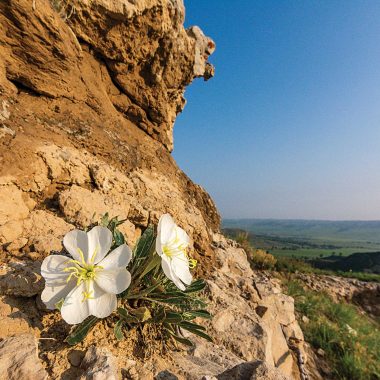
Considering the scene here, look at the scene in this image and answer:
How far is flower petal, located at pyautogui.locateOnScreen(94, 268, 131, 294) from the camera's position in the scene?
4.55ft

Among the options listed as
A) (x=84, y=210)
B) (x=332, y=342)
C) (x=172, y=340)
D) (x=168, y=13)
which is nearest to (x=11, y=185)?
(x=84, y=210)

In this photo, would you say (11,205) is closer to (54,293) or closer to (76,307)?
(54,293)

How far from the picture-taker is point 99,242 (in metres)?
1.51

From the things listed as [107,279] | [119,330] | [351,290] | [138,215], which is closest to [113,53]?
[138,215]

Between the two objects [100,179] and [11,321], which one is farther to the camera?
[100,179]

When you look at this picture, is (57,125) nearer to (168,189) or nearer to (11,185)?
(11,185)

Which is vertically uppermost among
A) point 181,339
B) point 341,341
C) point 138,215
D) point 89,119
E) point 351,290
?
point 89,119

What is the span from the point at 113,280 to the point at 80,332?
346 mm

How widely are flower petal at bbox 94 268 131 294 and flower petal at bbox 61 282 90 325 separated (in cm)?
9

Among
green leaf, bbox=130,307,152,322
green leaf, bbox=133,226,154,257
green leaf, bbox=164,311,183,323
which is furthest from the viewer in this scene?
green leaf, bbox=133,226,154,257

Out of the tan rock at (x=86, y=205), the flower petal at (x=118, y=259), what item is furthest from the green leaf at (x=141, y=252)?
the tan rock at (x=86, y=205)

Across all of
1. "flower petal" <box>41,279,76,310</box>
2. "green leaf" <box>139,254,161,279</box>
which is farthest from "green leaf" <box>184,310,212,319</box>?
"flower petal" <box>41,279,76,310</box>

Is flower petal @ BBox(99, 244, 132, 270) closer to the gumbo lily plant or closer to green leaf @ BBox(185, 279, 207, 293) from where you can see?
the gumbo lily plant

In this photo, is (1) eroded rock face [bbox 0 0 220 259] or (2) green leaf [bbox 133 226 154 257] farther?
(1) eroded rock face [bbox 0 0 220 259]
